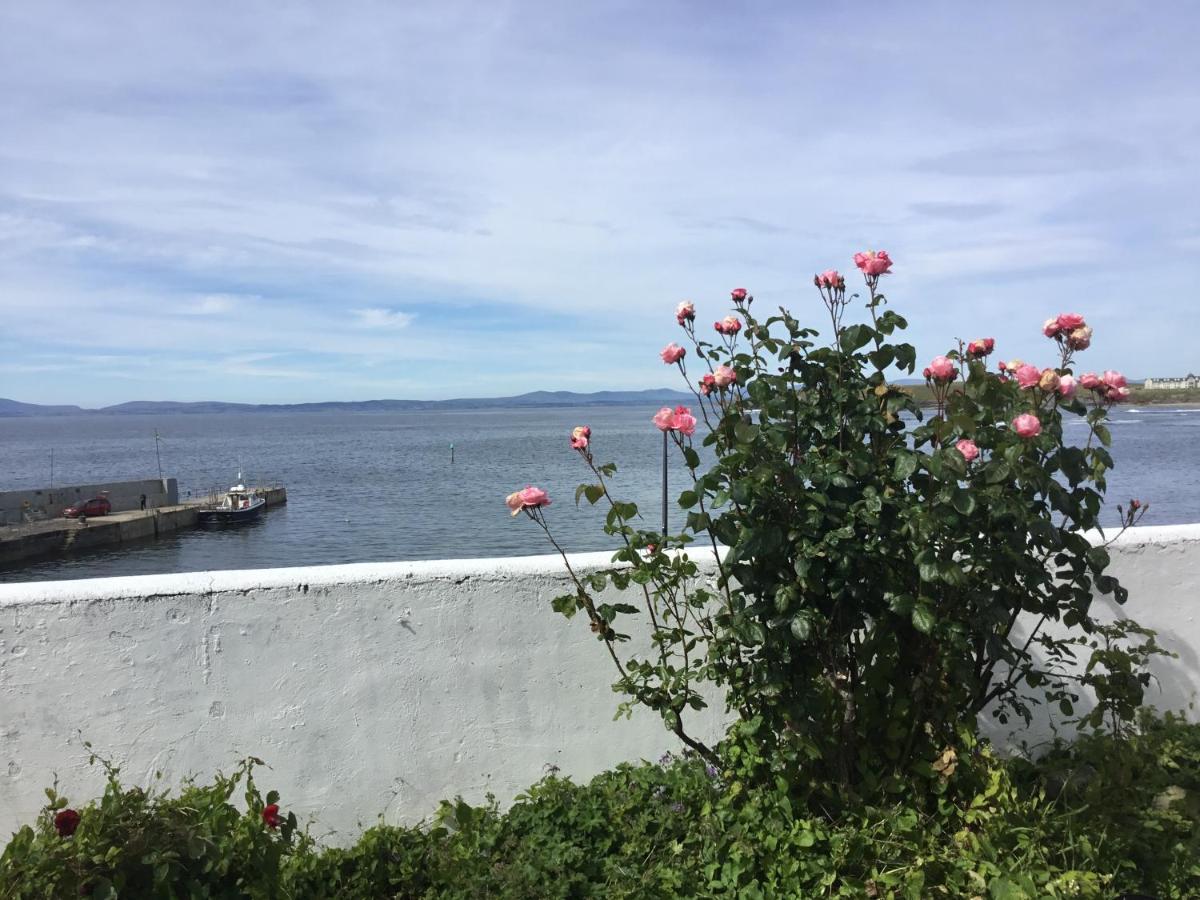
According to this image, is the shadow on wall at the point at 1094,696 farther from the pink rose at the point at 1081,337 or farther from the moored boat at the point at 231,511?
the moored boat at the point at 231,511

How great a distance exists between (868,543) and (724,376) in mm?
634

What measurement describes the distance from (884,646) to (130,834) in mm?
2210

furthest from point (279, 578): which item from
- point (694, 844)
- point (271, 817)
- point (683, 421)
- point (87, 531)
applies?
point (87, 531)

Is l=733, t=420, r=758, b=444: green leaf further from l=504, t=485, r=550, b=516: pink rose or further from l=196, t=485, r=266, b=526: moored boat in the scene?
l=196, t=485, r=266, b=526: moored boat

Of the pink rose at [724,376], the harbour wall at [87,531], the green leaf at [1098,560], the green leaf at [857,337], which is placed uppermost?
the green leaf at [857,337]

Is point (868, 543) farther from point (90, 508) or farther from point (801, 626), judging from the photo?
point (90, 508)

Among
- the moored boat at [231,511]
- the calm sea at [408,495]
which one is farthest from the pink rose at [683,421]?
the moored boat at [231,511]

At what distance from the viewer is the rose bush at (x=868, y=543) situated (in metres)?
2.42

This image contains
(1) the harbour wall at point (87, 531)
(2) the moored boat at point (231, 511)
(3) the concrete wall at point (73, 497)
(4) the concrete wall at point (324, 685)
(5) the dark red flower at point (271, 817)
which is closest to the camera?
(5) the dark red flower at point (271, 817)

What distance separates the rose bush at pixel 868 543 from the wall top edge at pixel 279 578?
1.23 feet

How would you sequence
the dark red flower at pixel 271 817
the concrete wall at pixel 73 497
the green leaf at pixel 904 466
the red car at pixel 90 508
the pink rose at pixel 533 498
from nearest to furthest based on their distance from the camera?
the green leaf at pixel 904 466, the dark red flower at pixel 271 817, the pink rose at pixel 533 498, the concrete wall at pixel 73 497, the red car at pixel 90 508

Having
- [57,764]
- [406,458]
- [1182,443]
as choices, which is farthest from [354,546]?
[1182,443]

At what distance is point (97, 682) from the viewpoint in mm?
2908

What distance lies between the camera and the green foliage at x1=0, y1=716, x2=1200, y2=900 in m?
2.26
